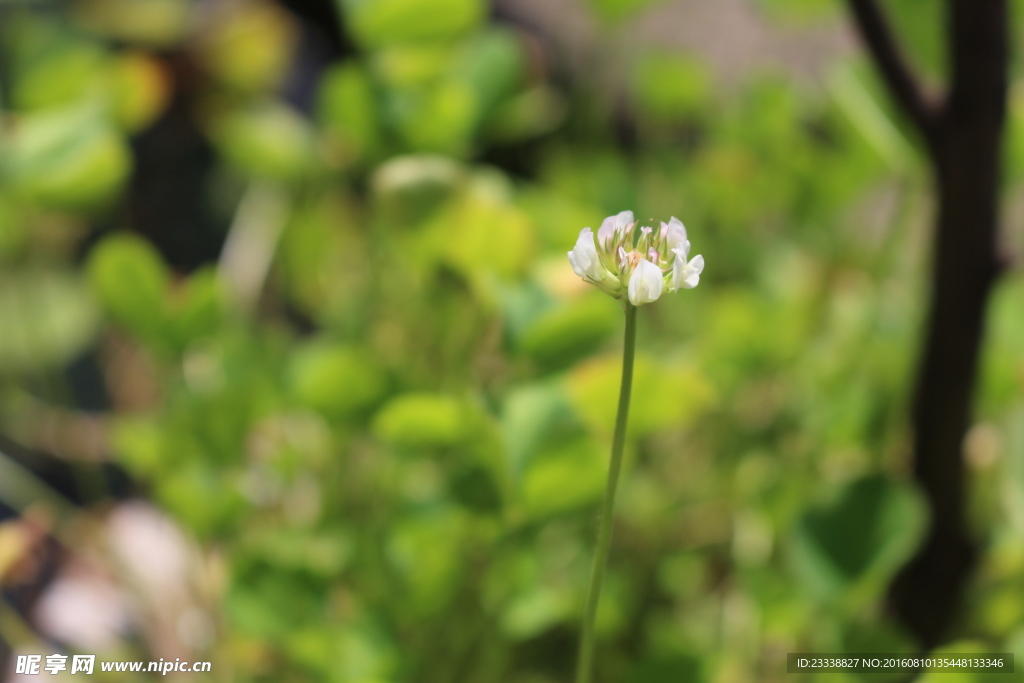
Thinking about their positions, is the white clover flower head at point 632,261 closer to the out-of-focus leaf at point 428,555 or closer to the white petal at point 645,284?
the white petal at point 645,284

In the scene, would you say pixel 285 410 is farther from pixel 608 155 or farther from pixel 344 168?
pixel 608 155

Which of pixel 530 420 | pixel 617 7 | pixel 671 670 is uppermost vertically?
pixel 617 7

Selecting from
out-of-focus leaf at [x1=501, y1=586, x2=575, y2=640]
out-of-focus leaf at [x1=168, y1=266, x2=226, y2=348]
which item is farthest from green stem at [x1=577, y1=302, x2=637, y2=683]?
out-of-focus leaf at [x1=168, y1=266, x2=226, y2=348]

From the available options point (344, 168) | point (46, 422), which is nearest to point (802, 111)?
point (344, 168)

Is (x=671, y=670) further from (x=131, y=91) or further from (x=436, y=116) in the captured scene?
(x=131, y=91)

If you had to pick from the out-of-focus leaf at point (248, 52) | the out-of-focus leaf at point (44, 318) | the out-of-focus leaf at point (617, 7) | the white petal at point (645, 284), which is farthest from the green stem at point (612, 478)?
the out-of-focus leaf at point (248, 52)

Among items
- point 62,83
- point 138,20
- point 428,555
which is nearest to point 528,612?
point 428,555
